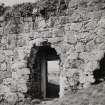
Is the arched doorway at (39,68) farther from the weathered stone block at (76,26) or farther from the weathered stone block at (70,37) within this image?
the weathered stone block at (76,26)

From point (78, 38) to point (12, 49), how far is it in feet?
5.97

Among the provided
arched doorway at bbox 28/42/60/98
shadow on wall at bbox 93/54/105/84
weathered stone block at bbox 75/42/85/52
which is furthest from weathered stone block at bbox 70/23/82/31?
shadow on wall at bbox 93/54/105/84

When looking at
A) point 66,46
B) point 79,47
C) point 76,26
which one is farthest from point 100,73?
point 76,26

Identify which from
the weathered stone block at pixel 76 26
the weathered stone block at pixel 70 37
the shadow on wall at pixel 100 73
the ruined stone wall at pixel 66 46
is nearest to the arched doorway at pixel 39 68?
the ruined stone wall at pixel 66 46

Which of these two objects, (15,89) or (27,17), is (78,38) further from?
(15,89)

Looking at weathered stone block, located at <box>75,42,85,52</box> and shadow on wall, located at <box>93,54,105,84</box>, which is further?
weathered stone block, located at <box>75,42,85,52</box>

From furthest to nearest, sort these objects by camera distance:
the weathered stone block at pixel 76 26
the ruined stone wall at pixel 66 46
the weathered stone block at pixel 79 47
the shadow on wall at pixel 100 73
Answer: the weathered stone block at pixel 76 26, the weathered stone block at pixel 79 47, the ruined stone wall at pixel 66 46, the shadow on wall at pixel 100 73

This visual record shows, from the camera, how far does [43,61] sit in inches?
290

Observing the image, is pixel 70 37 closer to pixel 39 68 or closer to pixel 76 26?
pixel 76 26

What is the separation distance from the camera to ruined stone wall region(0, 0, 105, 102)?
5.93m

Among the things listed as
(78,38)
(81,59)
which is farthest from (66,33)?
(81,59)

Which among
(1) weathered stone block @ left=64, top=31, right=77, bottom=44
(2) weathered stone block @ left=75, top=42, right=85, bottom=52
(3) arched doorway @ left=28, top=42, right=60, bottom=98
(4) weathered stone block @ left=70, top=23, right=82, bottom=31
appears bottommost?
(3) arched doorway @ left=28, top=42, right=60, bottom=98

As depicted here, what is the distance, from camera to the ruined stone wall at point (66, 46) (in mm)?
5930

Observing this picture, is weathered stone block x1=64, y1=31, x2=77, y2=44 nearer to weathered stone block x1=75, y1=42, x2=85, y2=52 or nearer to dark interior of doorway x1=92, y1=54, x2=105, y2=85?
weathered stone block x1=75, y1=42, x2=85, y2=52
